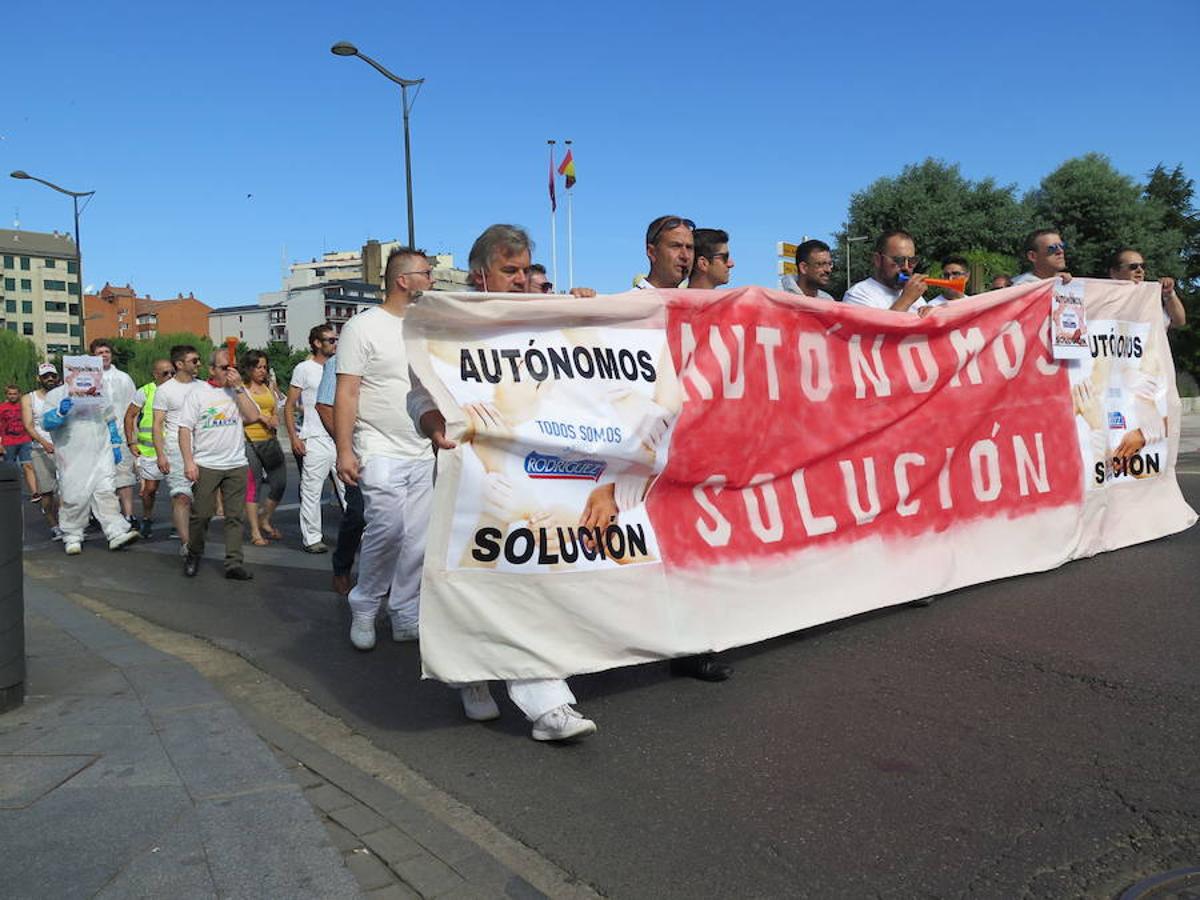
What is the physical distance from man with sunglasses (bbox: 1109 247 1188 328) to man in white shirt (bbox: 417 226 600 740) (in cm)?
494

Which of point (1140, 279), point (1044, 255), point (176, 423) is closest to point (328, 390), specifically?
point (176, 423)

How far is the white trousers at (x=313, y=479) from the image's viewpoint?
8773mm

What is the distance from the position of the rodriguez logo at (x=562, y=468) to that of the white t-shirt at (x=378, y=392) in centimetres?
136

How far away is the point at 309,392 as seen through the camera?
947 cm

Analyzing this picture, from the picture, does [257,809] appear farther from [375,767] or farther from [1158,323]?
[1158,323]

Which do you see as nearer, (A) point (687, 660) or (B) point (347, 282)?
(A) point (687, 660)

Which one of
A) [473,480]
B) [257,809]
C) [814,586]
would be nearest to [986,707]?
[814,586]

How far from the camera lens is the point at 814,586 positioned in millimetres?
4898

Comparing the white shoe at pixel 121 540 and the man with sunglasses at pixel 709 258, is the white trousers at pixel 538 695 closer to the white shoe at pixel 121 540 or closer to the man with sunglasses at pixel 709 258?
the man with sunglasses at pixel 709 258

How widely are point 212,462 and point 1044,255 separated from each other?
6150 millimetres

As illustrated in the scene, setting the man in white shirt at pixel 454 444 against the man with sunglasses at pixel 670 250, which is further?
the man with sunglasses at pixel 670 250

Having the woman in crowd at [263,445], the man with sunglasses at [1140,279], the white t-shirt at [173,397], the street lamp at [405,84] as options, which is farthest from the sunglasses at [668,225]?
the street lamp at [405,84]

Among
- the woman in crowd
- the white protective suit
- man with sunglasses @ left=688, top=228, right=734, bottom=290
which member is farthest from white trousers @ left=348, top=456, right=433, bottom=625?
the white protective suit

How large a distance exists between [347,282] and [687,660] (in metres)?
122
